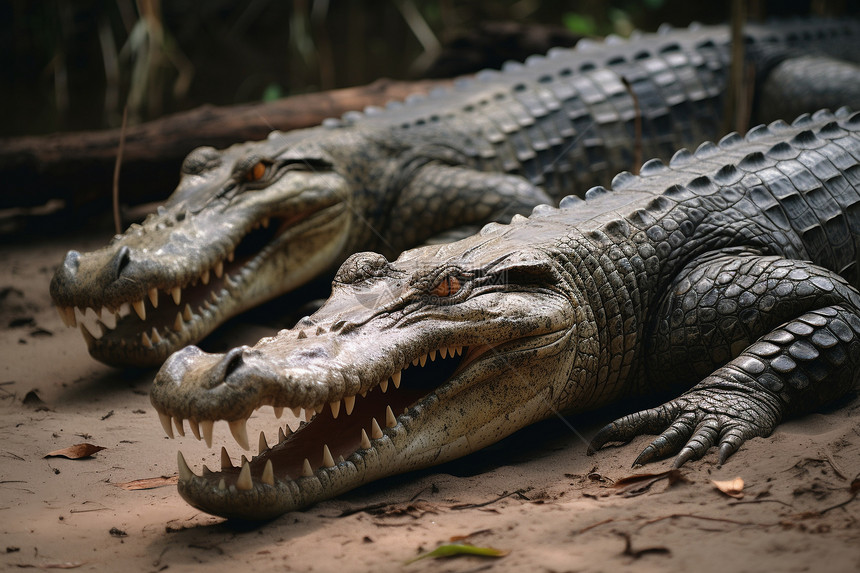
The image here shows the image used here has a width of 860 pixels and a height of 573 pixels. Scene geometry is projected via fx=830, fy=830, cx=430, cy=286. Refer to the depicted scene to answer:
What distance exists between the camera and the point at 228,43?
13055 millimetres

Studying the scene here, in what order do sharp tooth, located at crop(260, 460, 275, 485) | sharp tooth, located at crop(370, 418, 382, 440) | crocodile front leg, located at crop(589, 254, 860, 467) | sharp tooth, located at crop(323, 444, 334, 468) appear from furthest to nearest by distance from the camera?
crocodile front leg, located at crop(589, 254, 860, 467) < sharp tooth, located at crop(370, 418, 382, 440) < sharp tooth, located at crop(323, 444, 334, 468) < sharp tooth, located at crop(260, 460, 275, 485)

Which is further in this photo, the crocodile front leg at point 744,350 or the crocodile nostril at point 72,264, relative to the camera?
the crocodile nostril at point 72,264

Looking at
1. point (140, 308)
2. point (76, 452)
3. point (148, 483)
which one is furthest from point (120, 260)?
point (148, 483)

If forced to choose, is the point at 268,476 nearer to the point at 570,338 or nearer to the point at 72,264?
the point at 570,338

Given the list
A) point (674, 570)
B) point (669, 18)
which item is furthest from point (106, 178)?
point (669, 18)

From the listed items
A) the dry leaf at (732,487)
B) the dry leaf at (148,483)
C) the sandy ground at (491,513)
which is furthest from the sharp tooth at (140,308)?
the dry leaf at (732,487)

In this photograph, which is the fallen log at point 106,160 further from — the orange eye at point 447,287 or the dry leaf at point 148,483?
the orange eye at point 447,287

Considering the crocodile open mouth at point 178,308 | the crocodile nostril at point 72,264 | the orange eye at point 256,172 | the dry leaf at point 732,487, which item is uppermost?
the orange eye at point 256,172

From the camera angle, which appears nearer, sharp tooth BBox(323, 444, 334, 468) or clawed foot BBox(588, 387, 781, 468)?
sharp tooth BBox(323, 444, 334, 468)

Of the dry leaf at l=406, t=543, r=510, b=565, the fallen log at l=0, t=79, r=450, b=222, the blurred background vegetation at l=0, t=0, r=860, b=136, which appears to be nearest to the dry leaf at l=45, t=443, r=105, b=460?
the dry leaf at l=406, t=543, r=510, b=565

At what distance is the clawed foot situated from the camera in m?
3.02

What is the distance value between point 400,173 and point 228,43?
815cm

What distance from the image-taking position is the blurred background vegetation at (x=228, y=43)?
1012 cm

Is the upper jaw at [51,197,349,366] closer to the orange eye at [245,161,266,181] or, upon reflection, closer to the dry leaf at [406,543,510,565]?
the orange eye at [245,161,266,181]
